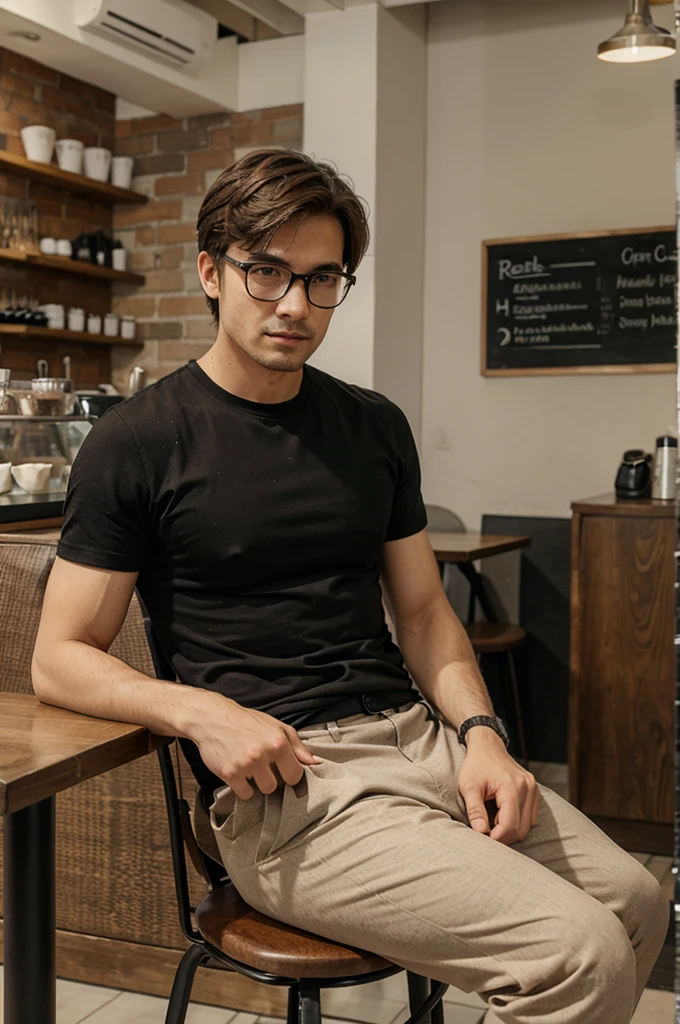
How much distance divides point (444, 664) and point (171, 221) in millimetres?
3534

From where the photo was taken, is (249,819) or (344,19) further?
(344,19)

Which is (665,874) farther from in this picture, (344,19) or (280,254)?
(344,19)

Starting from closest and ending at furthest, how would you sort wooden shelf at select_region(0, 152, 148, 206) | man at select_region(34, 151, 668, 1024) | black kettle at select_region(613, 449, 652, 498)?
1. man at select_region(34, 151, 668, 1024)
2. black kettle at select_region(613, 449, 652, 498)
3. wooden shelf at select_region(0, 152, 148, 206)

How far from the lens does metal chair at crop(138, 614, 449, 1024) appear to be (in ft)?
4.25

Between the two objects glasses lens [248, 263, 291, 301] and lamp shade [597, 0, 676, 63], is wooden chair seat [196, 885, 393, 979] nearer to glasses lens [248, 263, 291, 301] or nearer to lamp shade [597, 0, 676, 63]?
glasses lens [248, 263, 291, 301]

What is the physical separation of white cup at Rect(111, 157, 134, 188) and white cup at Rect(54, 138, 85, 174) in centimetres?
25

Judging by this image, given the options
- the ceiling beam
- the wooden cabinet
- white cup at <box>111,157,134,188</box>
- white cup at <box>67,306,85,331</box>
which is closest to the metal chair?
the wooden cabinet

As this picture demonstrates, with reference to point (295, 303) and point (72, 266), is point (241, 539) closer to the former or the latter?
point (295, 303)

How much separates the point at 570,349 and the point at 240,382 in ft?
9.02

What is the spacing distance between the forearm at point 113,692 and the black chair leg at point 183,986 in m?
0.34

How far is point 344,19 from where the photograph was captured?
13.1 feet

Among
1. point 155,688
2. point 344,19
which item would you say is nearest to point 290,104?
point 344,19

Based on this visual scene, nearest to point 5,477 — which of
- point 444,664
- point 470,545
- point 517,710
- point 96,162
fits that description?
point 444,664

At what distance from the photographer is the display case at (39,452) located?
224cm
